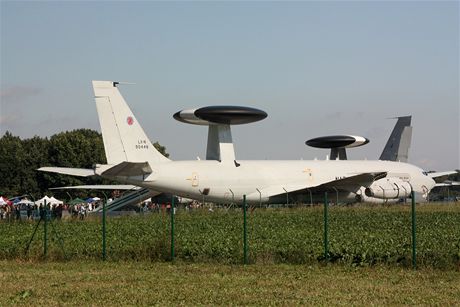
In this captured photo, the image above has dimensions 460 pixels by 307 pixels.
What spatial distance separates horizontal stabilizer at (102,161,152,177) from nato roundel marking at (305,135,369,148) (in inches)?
882

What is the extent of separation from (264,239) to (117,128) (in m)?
15.4

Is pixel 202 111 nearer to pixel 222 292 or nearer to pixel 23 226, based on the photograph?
pixel 23 226

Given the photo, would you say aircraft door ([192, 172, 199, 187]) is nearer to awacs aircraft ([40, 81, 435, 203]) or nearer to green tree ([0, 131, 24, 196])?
awacs aircraft ([40, 81, 435, 203])

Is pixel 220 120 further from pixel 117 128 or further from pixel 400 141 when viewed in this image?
pixel 400 141

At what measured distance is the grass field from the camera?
12719mm

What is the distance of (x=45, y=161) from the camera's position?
307 feet

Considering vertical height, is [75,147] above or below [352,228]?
above

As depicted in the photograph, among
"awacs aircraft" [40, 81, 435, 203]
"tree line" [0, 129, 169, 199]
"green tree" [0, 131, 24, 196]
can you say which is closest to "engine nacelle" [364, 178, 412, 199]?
"awacs aircraft" [40, 81, 435, 203]

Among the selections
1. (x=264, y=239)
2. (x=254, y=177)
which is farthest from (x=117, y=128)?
(x=264, y=239)

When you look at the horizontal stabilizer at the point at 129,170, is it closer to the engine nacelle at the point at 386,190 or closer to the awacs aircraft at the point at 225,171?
the awacs aircraft at the point at 225,171

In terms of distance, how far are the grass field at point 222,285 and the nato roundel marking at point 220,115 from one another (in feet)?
66.5

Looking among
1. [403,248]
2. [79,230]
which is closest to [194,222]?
[79,230]

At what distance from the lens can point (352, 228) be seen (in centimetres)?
2583

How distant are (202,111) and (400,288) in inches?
998
